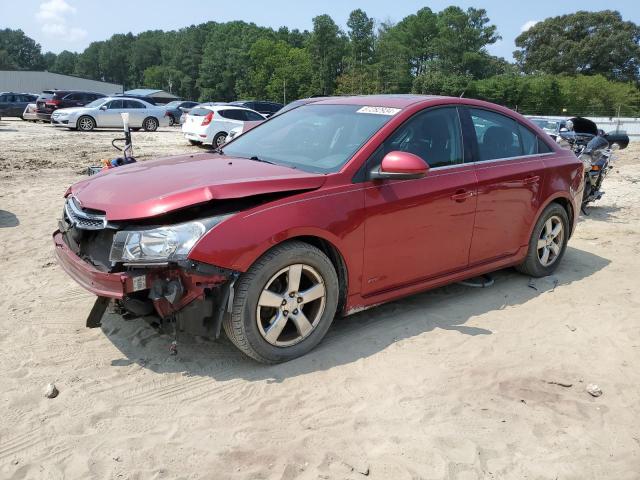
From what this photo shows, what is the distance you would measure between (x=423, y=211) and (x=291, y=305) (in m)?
1.30

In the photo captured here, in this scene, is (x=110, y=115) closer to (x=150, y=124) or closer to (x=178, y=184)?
(x=150, y=124)

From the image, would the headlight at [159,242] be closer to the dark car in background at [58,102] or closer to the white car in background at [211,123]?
the white car in background at [211,123]

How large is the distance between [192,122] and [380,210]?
15.1 m

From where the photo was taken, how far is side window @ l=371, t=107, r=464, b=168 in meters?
4.21

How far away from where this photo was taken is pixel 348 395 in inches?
134

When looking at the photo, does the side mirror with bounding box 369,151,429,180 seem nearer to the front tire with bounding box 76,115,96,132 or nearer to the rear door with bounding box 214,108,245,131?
the rear door with bounding box 214,108,245,131

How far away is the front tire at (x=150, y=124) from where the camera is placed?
25.4 metres

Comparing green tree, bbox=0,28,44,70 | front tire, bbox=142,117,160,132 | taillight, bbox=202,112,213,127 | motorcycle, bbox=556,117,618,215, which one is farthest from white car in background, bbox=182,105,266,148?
green tree, bbox=0,28,44,70

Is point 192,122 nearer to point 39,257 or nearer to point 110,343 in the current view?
point 39,257

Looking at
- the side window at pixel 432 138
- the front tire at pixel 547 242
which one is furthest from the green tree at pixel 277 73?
the side window at pixel 432 138

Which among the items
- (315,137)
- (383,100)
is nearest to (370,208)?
(315,137)

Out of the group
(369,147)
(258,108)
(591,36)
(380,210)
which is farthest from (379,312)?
(591,36)

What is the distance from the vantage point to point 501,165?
4906 mm

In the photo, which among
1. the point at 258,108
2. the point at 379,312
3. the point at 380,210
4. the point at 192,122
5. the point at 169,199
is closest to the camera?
the point at 169,199
